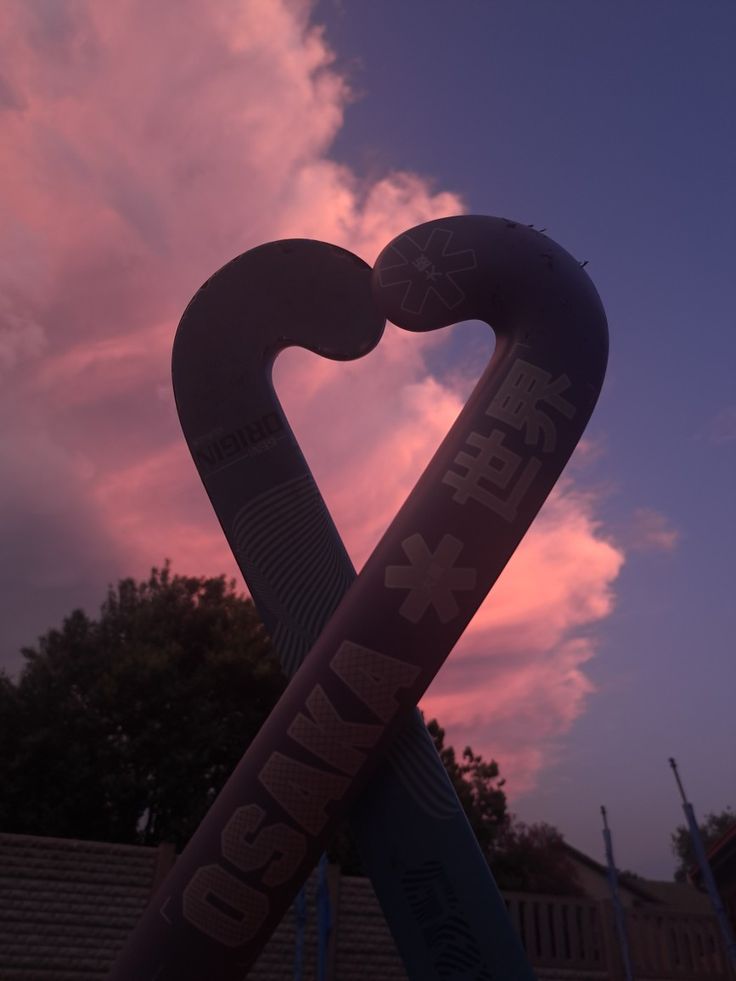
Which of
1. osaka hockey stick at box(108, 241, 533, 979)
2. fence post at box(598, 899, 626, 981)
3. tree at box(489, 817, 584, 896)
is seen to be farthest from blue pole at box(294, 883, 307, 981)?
tree at box(489, 817, 584, 896)

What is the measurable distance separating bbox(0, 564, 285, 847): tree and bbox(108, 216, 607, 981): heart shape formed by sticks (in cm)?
1326

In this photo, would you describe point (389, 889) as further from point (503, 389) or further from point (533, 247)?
point (533, 247)

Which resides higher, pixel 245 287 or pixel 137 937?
pixel 245 287

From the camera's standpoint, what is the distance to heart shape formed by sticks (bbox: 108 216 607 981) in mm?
4770

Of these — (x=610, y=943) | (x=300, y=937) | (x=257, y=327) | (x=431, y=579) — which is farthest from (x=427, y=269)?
(x=610, y=943)

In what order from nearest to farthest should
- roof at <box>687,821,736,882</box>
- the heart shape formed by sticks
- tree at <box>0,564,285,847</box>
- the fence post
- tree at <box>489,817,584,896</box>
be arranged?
the heart shape formed by sticks
the fence post
roof at <box>687,821,736,882</box>
tree at <box>0,564,285,847</box>
tree at <box>489,817,584,896</box>

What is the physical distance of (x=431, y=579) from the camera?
5094mm

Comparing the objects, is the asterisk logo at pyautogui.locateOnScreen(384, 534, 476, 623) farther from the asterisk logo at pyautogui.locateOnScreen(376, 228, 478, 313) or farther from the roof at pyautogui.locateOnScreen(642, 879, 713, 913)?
the roof at pyautogui.locateOnScreen(642, 879, 713, 913)

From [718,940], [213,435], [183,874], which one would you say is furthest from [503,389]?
[718,940]

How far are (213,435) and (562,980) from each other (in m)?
10.6

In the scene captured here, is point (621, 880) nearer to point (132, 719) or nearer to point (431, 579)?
point (132, 719)

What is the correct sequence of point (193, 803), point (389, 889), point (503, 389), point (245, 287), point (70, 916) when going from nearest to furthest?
point (389, 889) < point (503, 389) < point (245, 287) < point (70, 916) < point (193, 803)

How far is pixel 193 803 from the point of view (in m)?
17.6

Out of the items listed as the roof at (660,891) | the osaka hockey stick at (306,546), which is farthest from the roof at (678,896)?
the osaka hockey stick at (306,546)
